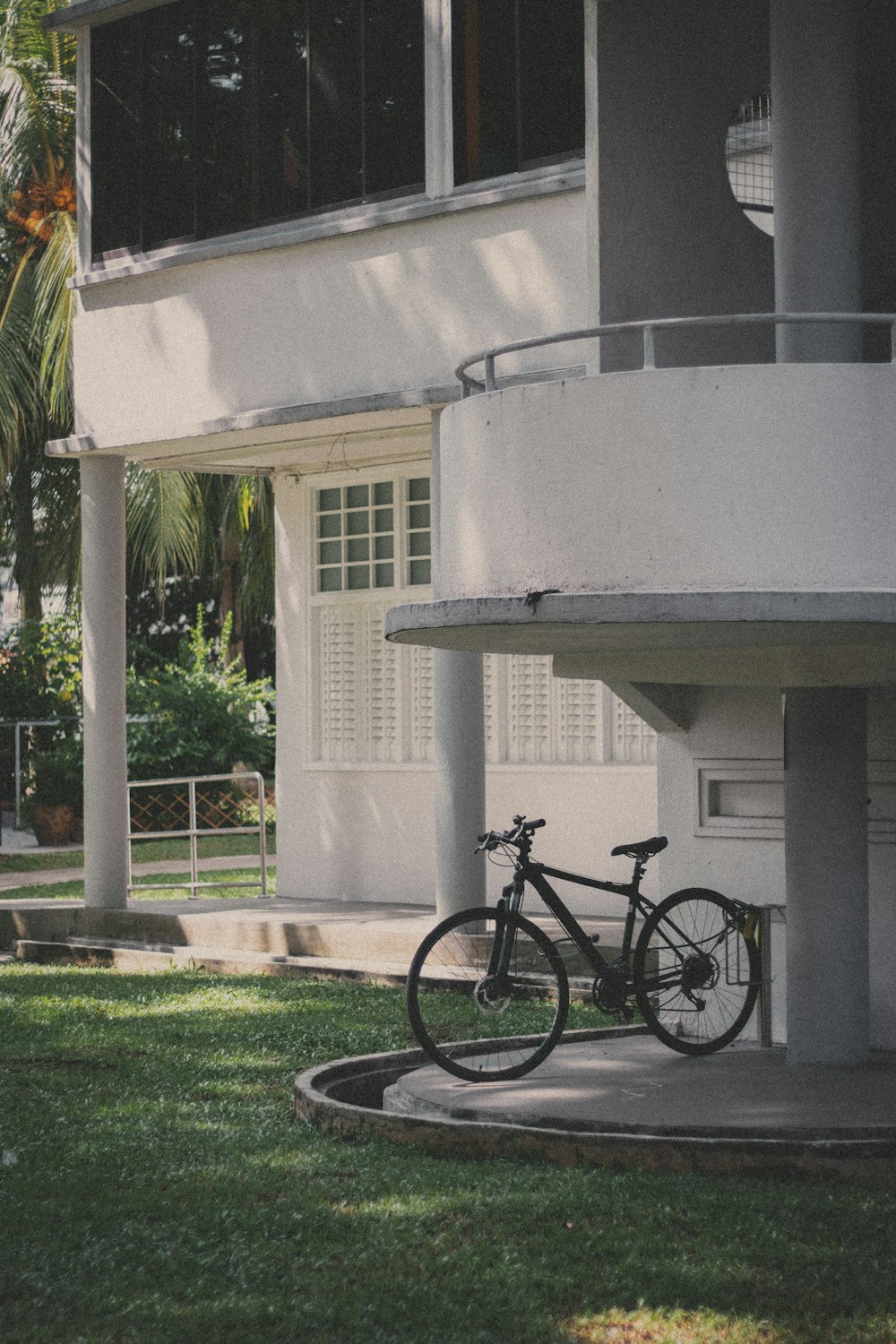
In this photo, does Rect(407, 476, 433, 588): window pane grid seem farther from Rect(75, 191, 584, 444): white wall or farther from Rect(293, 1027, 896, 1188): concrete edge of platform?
Rect(293, 1027, 896, 1188): concrete edge of platform

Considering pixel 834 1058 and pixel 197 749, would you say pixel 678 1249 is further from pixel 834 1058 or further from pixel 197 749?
pixel 197 749

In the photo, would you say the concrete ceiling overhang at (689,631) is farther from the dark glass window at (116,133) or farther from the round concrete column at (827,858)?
the dark glass window at (116,133)

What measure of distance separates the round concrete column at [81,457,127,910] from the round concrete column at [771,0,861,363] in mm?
8579

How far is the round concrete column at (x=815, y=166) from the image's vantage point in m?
8.42

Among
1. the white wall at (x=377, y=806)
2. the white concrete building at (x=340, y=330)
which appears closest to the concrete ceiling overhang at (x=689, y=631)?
the white concrete building at (x=340, y=330)

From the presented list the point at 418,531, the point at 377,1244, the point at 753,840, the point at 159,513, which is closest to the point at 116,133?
the point at 418,531

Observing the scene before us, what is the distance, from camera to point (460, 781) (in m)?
13.5

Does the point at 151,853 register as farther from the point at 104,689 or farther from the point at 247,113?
the point at 247,113

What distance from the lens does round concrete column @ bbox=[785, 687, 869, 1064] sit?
29.5 feet

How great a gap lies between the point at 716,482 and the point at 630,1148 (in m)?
2.61

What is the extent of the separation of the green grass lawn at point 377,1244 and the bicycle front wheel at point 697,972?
190 centimetres

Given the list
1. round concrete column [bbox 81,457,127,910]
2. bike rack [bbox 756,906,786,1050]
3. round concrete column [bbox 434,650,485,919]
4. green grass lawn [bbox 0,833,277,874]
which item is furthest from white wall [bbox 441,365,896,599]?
green grass lawn [bbox 0,833,277,874]

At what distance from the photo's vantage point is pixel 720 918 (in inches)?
413

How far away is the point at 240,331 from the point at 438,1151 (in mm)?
8578
